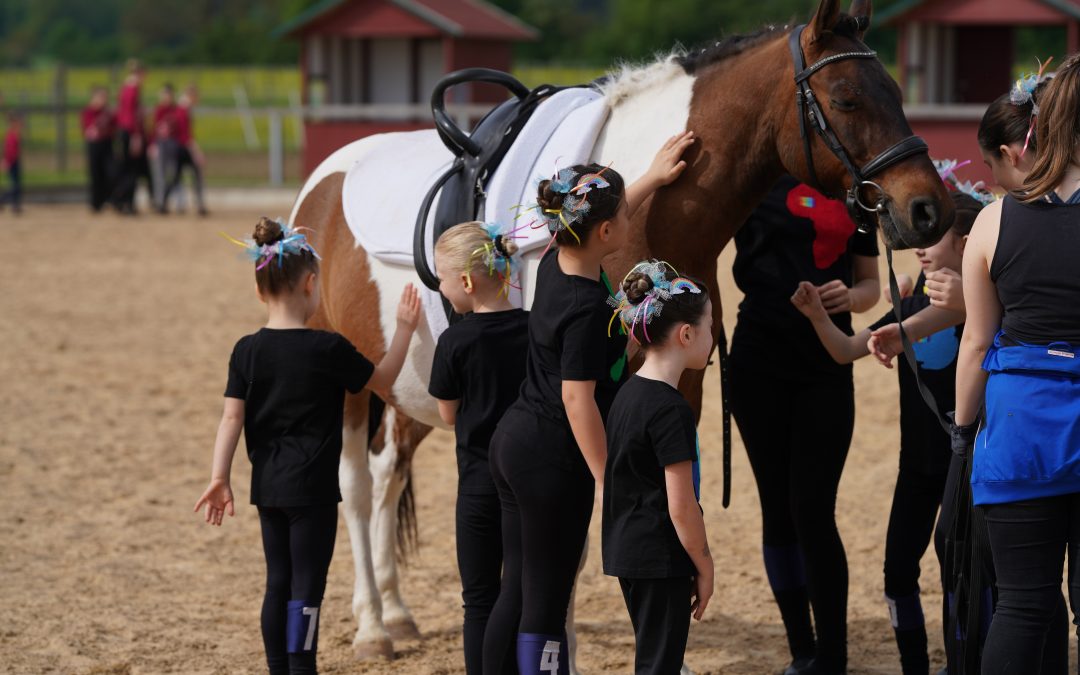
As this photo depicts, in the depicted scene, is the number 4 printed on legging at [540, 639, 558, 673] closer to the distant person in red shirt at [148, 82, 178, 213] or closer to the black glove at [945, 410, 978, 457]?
the black glove at [945, 410, 978, 457]

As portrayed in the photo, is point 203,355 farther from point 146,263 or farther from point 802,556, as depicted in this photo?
point 802,556

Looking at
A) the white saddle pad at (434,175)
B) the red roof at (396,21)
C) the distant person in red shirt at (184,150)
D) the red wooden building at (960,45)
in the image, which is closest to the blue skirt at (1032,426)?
the white saddle pad at (434,175)

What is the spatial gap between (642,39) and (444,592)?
44.3 meters

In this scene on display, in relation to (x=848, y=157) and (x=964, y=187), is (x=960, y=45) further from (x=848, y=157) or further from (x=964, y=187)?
(x=848, y=157)

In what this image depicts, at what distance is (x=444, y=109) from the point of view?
3.98 m

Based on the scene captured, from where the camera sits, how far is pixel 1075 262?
2678 millimetres

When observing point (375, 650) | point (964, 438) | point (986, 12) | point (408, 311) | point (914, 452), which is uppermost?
point (986, 12)

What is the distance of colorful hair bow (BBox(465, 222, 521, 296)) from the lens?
3.23m

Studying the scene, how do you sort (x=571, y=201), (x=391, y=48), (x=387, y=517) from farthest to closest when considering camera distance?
(x=391, y=48)
(x=387, y=517)
(x=571, y=201)

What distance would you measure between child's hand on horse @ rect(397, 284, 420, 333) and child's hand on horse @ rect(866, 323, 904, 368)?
1266 mm

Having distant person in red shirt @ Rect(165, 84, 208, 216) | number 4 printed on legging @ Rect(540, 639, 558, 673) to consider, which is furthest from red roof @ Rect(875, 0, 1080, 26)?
number 4 printed on legging @ Rect(540, 639, 558, 673)

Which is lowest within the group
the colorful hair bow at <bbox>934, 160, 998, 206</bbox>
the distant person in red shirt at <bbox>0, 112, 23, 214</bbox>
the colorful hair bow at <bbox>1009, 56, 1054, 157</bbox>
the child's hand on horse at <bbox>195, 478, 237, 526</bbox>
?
the child's hand on horse at <bbox>195, 478, 237, 526</bbox>

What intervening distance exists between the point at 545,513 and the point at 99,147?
55.6 ft


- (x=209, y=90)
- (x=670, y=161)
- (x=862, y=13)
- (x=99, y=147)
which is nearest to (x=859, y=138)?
(x=862, y=13)
